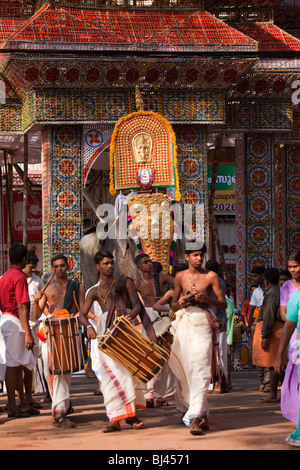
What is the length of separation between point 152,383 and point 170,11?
901cm

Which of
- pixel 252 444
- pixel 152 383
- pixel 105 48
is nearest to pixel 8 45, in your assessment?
pixel 105 48

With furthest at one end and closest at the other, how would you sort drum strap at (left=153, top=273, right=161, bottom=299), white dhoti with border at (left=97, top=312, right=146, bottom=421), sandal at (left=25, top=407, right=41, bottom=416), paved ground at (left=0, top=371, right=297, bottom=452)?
drum strap at (left=153, top=273, right=161, bottom=299) → sandal at (left=25, top=407, right=41, bottom=416) → white dhoti with border at (left=97, top=312, right=146, bottom=421) → paved ground at (left=0, top=371, right=297, bottom=452)

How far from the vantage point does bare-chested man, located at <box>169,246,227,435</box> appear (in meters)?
9.00

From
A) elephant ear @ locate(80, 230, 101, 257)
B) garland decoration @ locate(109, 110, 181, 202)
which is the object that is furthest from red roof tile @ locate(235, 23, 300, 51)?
elephant ear @ locate(80, 230, 101, 257)

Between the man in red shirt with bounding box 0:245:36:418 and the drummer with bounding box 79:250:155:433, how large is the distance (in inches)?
33.0

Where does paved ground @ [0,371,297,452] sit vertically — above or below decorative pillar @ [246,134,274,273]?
below

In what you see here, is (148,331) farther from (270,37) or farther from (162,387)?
(270,37)

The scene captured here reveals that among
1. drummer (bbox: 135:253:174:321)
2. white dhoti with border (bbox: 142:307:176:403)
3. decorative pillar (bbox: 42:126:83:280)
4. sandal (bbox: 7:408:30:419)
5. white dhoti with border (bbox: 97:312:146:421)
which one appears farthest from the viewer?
Result: decorative pillar (bbox: 42:126:83:280)

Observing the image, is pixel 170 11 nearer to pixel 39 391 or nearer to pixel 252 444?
pixel 39 391

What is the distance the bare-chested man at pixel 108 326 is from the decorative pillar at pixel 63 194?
24.4ft

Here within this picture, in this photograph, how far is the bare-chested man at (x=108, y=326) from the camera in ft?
30.3

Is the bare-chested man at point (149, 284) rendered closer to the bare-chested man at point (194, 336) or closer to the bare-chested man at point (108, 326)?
the bare-chested man at point (108, 326)

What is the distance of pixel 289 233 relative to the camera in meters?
20.5

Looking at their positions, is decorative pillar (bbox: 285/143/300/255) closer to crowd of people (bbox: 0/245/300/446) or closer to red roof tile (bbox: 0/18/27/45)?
red roof tile (bbox: 0/18/27/45)
